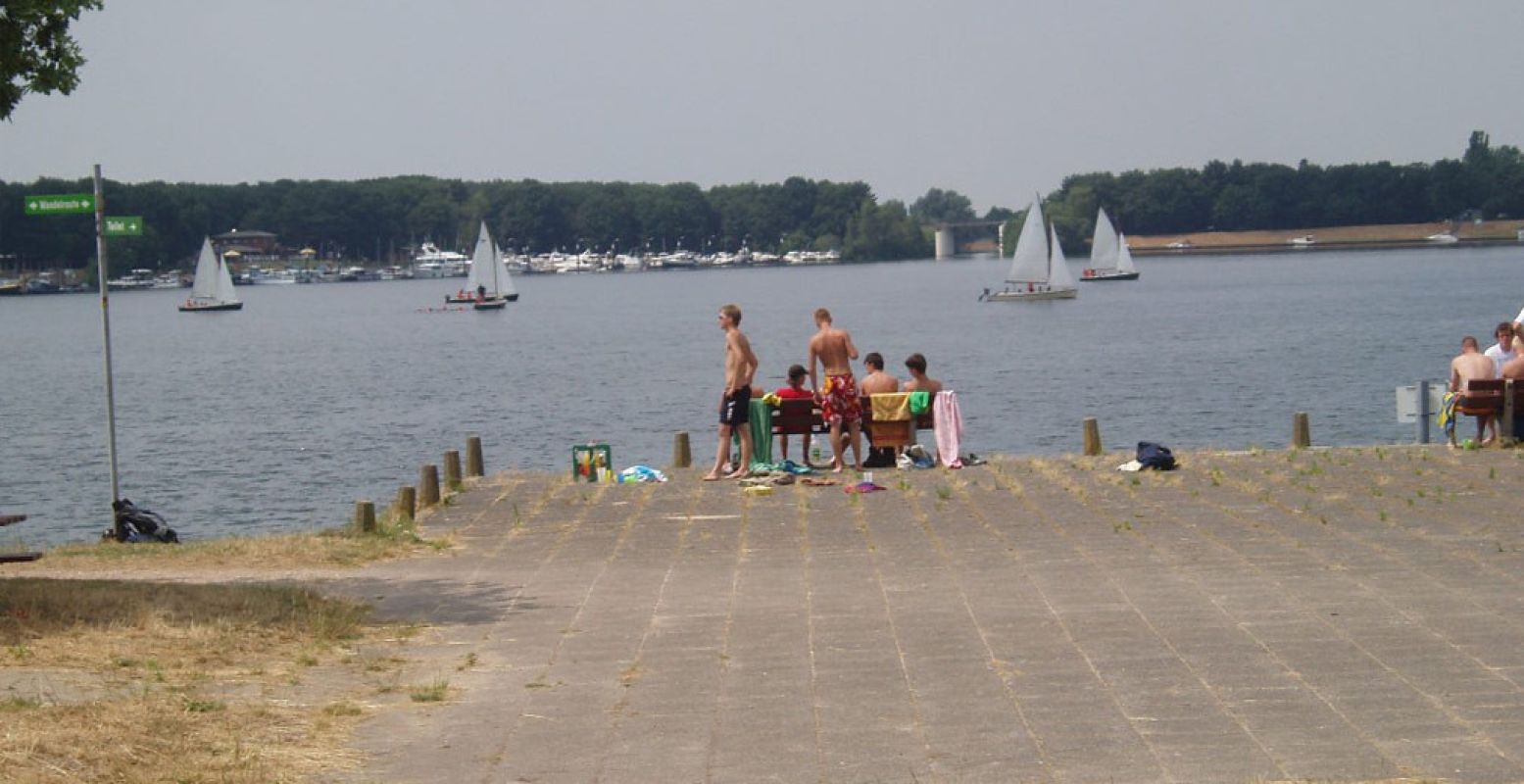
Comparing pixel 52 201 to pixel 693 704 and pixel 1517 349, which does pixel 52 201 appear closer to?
pixel 693 704

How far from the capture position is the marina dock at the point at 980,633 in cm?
874

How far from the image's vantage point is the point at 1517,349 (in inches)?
844

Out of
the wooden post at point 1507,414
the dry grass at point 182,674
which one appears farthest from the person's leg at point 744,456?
the wooden post at point 1507,414

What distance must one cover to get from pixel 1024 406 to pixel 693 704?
130ft

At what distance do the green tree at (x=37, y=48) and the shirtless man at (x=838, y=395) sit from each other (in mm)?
8754

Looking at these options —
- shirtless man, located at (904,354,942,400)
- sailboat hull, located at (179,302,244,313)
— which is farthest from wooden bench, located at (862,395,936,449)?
sailboat hull, located at (179,302,244,313)

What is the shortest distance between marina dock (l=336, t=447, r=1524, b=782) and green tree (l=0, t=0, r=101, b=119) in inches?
162

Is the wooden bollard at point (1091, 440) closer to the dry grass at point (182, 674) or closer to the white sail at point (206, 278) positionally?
the dry grass at point (182, 674)

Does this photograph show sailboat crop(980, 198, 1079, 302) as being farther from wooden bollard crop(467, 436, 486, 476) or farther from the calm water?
wooden bollard crop(467, 436, 486, 476)

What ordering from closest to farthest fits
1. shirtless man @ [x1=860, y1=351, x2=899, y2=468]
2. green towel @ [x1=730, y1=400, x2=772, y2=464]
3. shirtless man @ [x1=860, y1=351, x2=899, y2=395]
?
green towel @ [x1=730, y1=400, x2=772, y2=464]
shirtless man @ [x1=860, y1=351, x2=899, y2=468]
shirtless man @ [x1=860, y1=351, x2=899, y2=395]

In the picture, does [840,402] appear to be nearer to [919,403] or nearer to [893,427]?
[893,427]

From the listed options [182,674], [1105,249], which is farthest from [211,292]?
[182,674]

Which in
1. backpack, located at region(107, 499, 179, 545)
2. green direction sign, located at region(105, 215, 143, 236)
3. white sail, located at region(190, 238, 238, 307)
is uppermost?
green direction sign, located at region(105, 215, 143, 236)

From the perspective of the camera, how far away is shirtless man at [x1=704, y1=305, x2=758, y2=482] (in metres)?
19.4
